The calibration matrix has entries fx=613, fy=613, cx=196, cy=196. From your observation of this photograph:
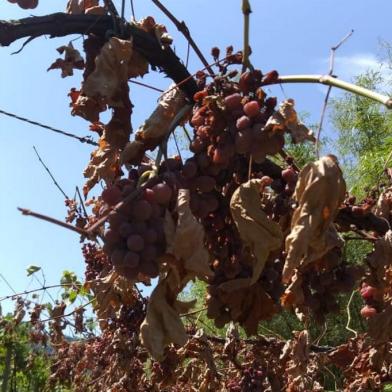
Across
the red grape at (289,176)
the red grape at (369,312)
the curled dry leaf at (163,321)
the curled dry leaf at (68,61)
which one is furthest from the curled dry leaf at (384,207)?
the curled dry leaf at (68,61)

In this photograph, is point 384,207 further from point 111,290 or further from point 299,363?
point 299,363

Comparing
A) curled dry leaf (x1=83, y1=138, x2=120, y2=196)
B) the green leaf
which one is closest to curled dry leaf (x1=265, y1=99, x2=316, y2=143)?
curled dry leaf (x1=83, y1=138, x2=120, y2=196)

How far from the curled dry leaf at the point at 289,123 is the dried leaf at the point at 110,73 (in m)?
0.30

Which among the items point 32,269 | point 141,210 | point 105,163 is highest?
point 32,269

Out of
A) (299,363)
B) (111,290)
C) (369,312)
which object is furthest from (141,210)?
(299,363)

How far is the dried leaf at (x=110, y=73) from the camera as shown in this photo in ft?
3.51

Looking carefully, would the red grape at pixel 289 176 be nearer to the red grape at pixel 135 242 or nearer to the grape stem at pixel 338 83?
the grape stem at pixel 338 83

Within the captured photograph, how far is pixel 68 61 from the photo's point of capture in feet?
4.04

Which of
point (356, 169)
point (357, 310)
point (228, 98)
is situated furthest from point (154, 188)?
point (356, 169)

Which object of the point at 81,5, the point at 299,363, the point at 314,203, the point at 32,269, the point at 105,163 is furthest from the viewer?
the point at 32,269

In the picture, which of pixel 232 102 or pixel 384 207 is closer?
pixel 232 102

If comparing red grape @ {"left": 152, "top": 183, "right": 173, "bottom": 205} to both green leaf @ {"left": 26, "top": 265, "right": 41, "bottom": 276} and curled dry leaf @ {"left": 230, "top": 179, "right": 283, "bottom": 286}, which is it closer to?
curled dry leaf @ {"left": 230, "top": 179, "right": 283, "bottom": 286}

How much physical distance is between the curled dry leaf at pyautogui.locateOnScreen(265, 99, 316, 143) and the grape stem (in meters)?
0.07

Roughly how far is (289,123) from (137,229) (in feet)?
0.94
